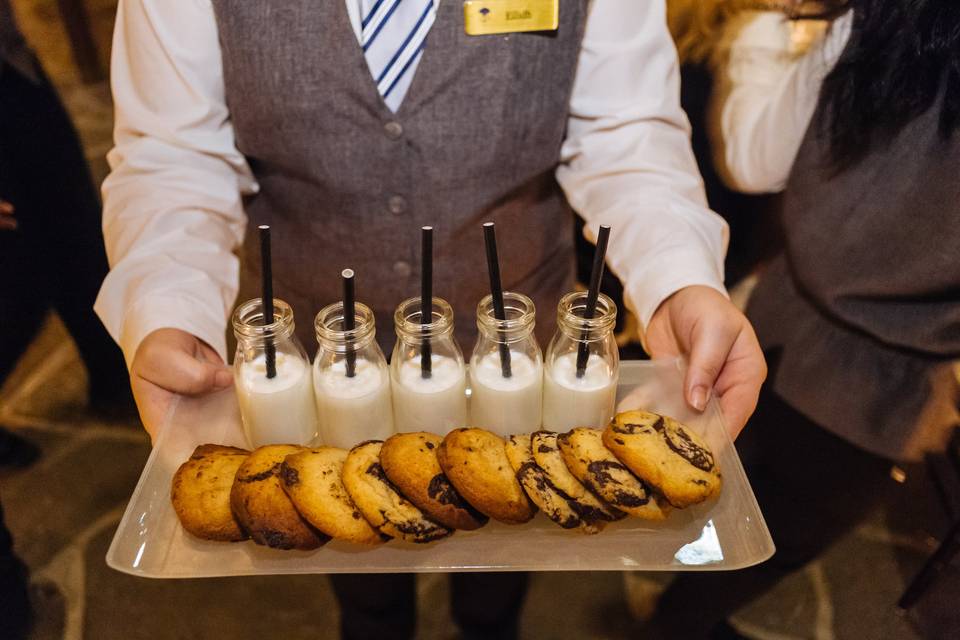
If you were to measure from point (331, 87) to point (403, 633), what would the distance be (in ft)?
3.98

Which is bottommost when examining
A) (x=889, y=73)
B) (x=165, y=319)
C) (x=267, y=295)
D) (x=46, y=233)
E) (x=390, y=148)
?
(x=46, y=233)

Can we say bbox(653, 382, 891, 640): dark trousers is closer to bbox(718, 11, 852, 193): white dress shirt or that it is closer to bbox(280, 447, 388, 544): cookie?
bbox(718, 11, 852, 193): white dress shirt

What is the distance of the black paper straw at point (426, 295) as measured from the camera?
90cm

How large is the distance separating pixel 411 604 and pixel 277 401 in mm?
826

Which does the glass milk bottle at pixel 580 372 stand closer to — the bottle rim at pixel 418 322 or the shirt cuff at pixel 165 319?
the bottle rim at pixel 418 322

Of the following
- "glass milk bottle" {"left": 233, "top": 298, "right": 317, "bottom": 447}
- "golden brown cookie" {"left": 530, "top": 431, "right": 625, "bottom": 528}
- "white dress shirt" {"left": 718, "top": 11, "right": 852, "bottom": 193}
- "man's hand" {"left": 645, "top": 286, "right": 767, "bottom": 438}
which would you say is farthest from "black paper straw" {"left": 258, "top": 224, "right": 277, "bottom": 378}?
"white dress shirt" {"left": 718, "top": 11, "right": 852, "bottom": 193}

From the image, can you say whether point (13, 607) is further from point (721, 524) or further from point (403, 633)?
point (721, 524)

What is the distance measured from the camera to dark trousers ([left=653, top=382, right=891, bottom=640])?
1463 millimetres

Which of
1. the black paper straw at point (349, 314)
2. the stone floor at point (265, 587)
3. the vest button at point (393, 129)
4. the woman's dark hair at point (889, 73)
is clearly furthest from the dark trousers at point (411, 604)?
the woman's dark hair at point (889, 73)

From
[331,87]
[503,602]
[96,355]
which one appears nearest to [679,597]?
[503,602]

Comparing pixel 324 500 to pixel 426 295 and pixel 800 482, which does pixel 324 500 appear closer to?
pixel 426 295

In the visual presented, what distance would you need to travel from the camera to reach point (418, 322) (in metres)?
1.05

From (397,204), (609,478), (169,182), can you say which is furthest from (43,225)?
(609,478)

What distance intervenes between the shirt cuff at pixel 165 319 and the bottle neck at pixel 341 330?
0.78 feet
